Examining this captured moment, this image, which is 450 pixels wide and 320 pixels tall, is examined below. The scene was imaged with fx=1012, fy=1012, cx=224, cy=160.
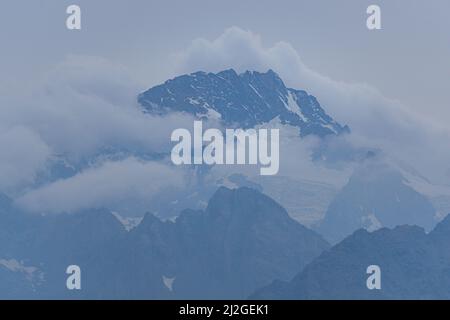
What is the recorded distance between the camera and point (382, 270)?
71.1m

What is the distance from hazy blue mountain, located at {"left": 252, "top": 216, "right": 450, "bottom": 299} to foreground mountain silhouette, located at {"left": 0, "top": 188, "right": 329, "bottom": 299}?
1.47 meters

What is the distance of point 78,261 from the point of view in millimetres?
69312

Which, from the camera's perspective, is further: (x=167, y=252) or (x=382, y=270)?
(x=167, y=252)

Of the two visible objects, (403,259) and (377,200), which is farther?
(403,259)

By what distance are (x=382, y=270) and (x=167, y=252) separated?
1685cm

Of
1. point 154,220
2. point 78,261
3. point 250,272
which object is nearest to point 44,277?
point 78,261

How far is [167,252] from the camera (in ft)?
255

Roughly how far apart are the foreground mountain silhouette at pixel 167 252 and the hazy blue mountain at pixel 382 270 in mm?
1466

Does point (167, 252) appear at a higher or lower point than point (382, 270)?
higher

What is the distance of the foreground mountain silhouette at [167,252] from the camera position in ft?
221

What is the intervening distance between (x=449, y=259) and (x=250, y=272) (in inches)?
772
